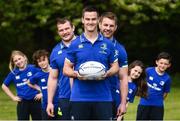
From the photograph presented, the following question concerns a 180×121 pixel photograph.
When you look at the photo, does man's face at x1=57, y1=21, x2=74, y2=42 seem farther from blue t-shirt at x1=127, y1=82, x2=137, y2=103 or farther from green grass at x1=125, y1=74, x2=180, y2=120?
green grass at x1=125, y1=74, x2=180, y2=120

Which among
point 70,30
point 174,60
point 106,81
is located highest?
point 70,30

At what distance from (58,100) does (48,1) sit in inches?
648

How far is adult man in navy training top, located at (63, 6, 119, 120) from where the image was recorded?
7168 millimetres

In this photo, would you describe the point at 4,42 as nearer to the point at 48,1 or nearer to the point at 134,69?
the point at 48,1

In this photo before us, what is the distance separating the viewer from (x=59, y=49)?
8.78 m

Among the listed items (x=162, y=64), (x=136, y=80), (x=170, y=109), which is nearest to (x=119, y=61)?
(x=136, y=80)

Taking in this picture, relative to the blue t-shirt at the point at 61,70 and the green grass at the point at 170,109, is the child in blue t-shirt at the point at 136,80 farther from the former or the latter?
the green grass at the point at 170,109

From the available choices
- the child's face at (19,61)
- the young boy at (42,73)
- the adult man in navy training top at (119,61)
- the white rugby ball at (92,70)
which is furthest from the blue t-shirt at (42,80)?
the white rugby ball at (92,70)

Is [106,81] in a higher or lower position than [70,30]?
lower

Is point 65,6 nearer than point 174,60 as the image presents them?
Yes

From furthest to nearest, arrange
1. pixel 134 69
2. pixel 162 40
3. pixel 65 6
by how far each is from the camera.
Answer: pixel 162 40, pixel 65 6, pixel 134 69

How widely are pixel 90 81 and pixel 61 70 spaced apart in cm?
139

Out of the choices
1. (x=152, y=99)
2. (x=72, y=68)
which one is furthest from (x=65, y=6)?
(x=72, y=68)

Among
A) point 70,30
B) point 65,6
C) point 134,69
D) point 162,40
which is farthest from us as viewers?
point 162,40
